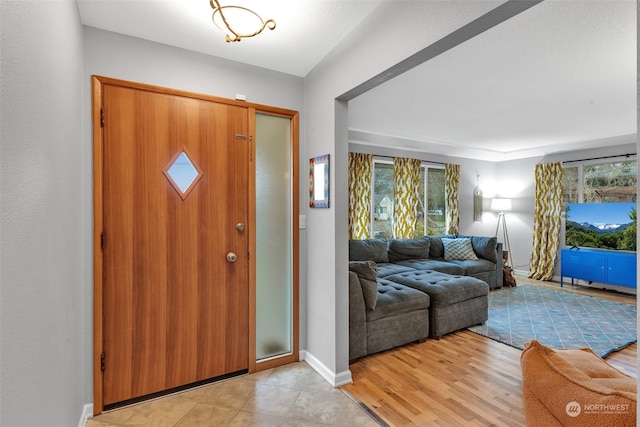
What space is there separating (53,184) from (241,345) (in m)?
1.76

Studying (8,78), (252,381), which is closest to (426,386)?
(252,381)

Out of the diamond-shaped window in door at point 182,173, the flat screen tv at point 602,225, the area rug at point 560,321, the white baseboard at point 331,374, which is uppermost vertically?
the diamond-shaped window in door at point 182,173

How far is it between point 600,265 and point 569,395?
5.55 meters

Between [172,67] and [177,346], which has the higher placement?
[172,67]

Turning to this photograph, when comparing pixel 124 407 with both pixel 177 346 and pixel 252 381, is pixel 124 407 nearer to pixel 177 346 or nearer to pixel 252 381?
pixel 177 346

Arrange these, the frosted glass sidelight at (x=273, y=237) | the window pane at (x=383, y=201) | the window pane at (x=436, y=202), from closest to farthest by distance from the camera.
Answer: the frosted glass sidelight at (x=273, y=237)
the window pane at (x=383, y=201)
the window pane at (x=436, y=202)

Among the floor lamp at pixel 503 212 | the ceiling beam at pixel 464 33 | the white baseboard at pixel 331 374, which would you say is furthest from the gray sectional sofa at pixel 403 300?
the floor lamp at pixel 503 212

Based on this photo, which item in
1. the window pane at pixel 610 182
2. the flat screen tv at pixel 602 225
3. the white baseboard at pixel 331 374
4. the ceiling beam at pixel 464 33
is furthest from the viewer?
the window pane at pixel 610 182

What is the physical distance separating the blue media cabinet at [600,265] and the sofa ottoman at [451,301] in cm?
293

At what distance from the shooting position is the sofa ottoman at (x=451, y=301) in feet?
10.7

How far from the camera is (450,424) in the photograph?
6.40ft

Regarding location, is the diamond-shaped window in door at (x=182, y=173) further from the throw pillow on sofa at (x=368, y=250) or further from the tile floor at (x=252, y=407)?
the throw pillow on sofa at (x=368, y=250)

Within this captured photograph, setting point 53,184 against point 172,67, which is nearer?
point 53,184

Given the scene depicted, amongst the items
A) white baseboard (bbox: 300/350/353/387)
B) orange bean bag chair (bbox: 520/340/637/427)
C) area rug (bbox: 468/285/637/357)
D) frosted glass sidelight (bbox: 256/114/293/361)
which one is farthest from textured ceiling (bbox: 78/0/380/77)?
area rug (bbox: 468/285/637/357)
